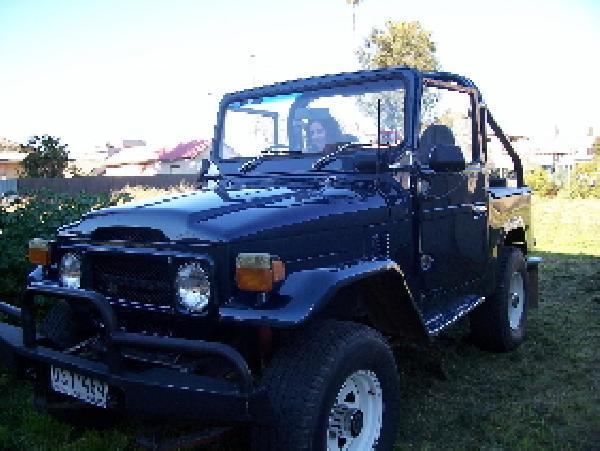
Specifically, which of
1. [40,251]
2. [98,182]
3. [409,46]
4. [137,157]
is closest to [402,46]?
[409,46]

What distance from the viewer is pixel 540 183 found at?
85.4 ft

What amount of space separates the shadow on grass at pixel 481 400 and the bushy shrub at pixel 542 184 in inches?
848

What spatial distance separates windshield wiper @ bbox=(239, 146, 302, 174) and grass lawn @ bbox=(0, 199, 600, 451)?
1.81 metres

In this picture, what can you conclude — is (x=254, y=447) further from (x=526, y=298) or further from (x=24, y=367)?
(x=526, y=298)

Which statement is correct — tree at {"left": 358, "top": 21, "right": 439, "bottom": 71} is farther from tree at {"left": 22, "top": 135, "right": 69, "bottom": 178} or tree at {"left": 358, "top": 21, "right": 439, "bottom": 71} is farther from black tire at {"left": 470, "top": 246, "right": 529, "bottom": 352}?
black tire at {"left": 470, "top": 246, "right": 529, "bottom": 352}

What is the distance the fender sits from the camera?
2467mm

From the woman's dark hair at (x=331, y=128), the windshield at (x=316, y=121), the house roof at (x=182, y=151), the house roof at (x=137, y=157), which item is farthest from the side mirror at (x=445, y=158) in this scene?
the house roof at (x=137, y=157)

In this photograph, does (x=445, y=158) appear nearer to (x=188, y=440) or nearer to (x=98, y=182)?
(x=188, y=440)

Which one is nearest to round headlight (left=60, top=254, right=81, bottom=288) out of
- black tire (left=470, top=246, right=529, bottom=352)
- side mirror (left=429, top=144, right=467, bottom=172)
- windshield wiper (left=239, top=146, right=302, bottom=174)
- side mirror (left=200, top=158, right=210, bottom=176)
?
windshield wiper (left=239, top=146, right=302, bottom=174)

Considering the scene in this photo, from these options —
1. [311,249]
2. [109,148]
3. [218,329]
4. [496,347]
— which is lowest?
[496,347]

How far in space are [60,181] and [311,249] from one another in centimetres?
2439

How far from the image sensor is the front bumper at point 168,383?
233cm

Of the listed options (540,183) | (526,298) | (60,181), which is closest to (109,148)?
(60,181)

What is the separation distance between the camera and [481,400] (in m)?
4.13
